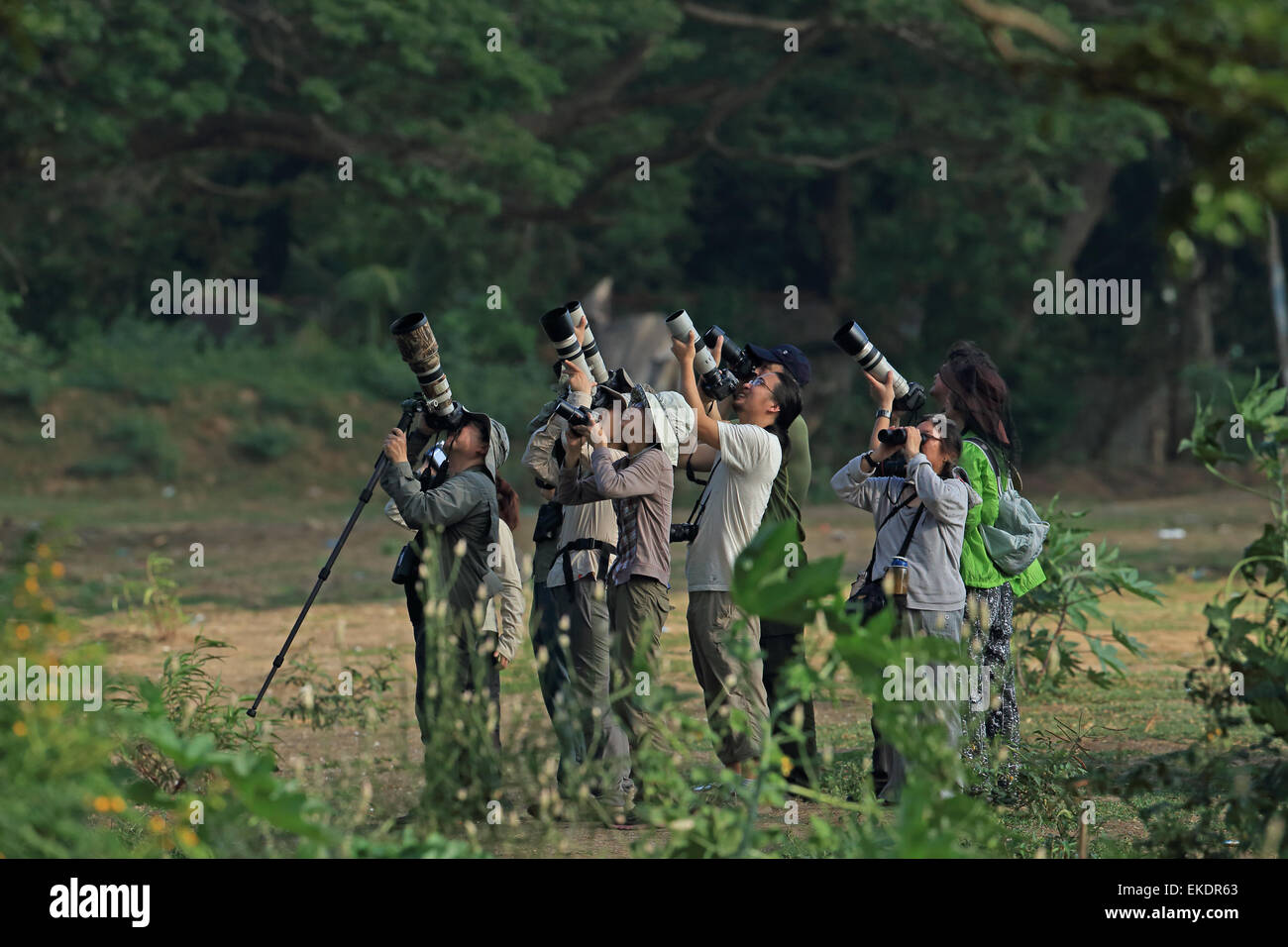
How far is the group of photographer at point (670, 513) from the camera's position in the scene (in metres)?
6.70

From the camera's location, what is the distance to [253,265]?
28984 millimetres

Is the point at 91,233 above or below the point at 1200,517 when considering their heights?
above

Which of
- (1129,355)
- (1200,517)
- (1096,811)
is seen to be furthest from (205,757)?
(1129,355)

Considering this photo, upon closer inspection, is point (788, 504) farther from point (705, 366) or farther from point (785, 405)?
point (705, 366)

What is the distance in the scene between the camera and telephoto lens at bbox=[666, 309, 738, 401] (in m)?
6.76

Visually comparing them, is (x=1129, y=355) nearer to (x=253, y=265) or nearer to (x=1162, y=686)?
(x=253, y=265)

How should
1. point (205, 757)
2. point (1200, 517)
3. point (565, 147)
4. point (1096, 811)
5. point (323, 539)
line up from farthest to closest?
1. point (565, 147)
2. point (1200, 517)
3. point (323, 539)
4. point (1096, 811)
5. point (205, 757)

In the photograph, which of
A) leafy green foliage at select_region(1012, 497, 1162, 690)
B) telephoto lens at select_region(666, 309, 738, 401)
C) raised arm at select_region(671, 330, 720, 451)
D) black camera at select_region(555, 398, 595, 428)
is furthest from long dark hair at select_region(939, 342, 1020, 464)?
leafy green foliage at select_region(1012, 497, 1162, 690)

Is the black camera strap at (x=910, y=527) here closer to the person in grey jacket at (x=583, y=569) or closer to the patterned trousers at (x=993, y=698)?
the patterned trousers at (x=993, y=698)

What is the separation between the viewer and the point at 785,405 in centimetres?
721

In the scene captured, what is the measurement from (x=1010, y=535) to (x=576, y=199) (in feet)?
66.8

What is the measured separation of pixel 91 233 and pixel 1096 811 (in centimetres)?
2217

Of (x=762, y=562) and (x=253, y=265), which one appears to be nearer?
(x=762, y=562)

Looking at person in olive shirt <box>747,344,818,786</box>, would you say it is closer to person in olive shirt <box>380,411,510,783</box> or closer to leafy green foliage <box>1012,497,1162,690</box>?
person in olive shirt <box>380,411,510,783</box>
